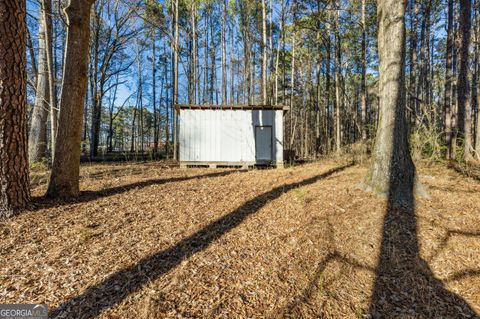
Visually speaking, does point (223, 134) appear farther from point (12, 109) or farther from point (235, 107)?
point (12, 109)

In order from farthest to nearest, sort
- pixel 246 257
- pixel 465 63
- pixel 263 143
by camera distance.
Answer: pixel 263 143 → pixel 465 63 → pixel 246 257

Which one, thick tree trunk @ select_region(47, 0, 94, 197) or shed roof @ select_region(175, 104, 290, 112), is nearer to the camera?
thick tree trunk @ select_region(47, 0, 94, 197)

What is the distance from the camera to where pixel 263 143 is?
344 inches

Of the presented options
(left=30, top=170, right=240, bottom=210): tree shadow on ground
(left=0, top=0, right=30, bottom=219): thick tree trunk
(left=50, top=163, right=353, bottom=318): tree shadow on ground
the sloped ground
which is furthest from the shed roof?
(left=50, top=163, right=353, bottom=318): tree shadow on ground

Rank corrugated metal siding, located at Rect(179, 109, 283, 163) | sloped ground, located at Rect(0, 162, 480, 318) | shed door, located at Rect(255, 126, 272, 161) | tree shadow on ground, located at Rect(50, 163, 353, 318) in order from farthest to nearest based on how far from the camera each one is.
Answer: shed door, located at Rect(255, 126, 272, 161) < corrugated metal siding, located at Rect(179, 109, 283, 163) < sloped ground, located at Rect(0, 162, 480, 318) < tree shadow on ground, located at Rect(50, 163, 353, 318)

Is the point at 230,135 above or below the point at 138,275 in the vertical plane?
above

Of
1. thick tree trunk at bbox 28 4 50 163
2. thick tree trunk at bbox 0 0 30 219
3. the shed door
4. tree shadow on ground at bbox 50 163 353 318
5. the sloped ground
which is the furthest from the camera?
the shed door

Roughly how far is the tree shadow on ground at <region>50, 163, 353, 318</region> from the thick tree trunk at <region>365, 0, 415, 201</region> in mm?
2436

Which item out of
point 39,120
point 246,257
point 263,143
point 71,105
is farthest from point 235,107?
point 246,257

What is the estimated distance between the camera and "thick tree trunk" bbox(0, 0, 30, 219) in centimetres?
266

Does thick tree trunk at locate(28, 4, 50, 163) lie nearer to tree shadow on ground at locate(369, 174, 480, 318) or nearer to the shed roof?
the shed roof

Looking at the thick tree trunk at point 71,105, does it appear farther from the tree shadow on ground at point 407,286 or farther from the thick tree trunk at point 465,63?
the thick tree trunk at point 465,63

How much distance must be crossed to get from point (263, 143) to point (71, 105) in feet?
21.2

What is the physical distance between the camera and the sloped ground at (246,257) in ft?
5.44
